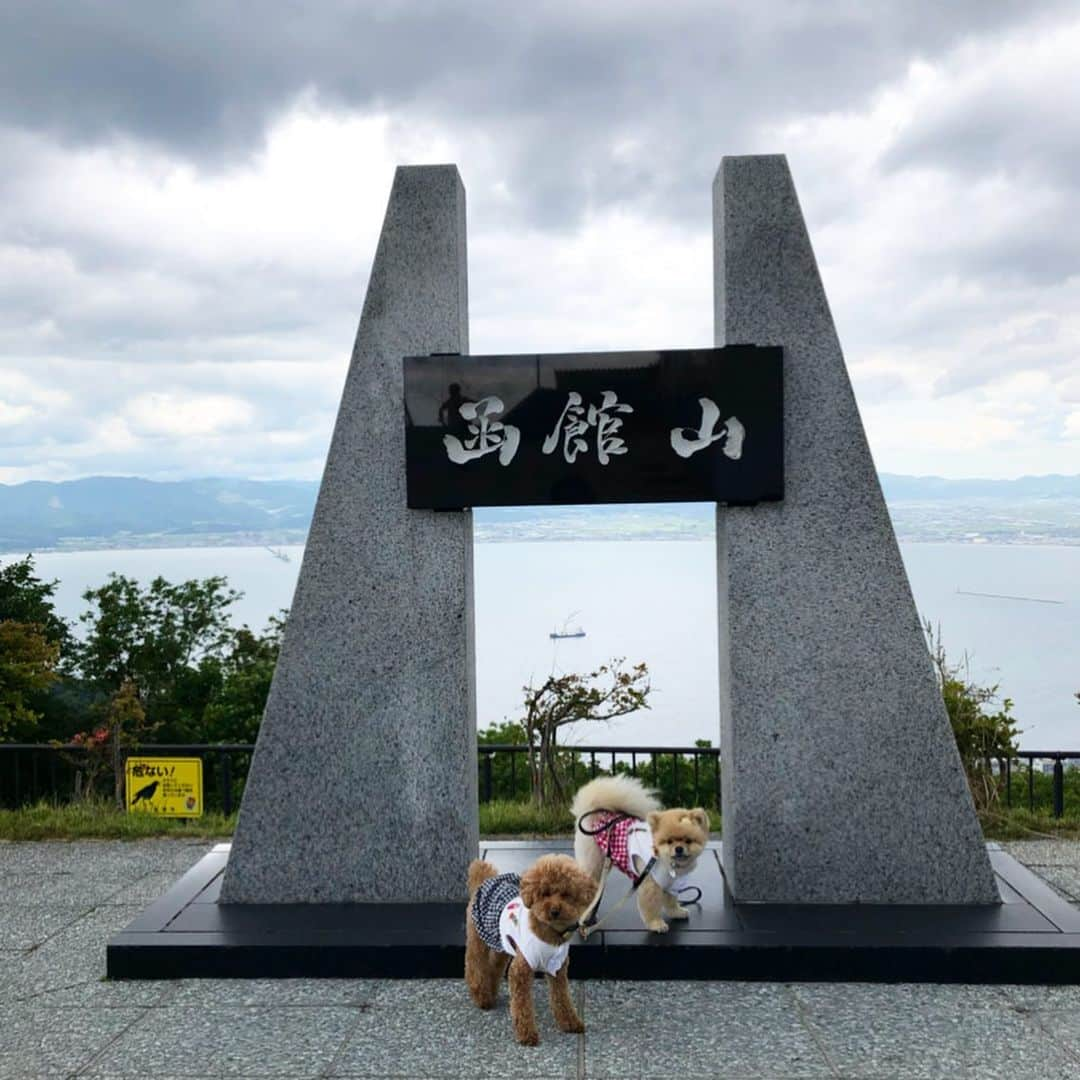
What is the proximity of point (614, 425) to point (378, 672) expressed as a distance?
1.66 meters

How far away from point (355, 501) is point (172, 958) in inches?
87.1

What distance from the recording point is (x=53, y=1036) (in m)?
4.14

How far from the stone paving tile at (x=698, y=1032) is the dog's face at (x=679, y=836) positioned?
507 millimetres

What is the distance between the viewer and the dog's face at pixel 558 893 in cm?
379

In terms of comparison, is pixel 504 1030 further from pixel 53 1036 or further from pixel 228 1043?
pixel 53 1036

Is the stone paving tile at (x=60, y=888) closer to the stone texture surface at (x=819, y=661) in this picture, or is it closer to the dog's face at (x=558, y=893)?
the dog's face at (x=558, y=893)

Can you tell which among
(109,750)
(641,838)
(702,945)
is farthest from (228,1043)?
(109,750)

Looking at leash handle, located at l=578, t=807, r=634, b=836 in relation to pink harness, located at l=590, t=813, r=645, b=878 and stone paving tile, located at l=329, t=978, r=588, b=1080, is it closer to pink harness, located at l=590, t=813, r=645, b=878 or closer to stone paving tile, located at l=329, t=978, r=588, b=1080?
pink harness, located at l=590, t=813, r=645, b=878

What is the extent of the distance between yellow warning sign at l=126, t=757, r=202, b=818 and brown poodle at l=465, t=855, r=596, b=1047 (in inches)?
164

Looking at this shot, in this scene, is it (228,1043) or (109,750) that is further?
(109,750)

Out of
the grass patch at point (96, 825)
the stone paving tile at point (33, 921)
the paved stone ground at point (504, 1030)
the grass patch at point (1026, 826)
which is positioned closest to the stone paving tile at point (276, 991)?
the paved stone ground at point (504, 1030)

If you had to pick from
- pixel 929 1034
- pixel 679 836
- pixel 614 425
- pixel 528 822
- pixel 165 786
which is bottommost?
pixel 929 1034

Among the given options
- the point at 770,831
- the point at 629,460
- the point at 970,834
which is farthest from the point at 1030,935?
the point at 629,460

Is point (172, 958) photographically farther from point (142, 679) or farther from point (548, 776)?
point (142, 679)
